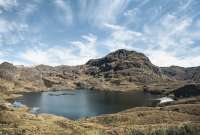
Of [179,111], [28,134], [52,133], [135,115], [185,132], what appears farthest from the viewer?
[179,111]

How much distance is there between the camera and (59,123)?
8325 cm

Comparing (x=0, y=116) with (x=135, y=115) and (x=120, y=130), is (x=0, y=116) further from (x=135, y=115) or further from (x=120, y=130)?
(x=135, y=115)

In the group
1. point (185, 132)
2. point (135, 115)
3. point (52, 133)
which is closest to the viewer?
point (185, 132)

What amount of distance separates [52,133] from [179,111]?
65.7 metres

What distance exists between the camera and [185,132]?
33.9 meters

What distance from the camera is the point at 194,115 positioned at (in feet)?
358

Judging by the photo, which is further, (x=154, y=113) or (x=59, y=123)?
(x=154, y=113)

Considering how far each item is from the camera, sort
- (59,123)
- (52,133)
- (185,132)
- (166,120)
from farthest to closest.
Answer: (166,120) → (59,123) → (52,133) → (185,132)

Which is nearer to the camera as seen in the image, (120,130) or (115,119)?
(120,130)

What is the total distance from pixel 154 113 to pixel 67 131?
46503 millimetres

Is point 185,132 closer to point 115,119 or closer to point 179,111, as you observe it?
point 115,119

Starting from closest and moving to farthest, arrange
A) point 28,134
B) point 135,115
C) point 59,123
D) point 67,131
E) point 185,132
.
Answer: point 185,132 → point 28,134 → point 67,131 → point 59,123 → point 135,115

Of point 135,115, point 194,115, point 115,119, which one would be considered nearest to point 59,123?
point 115,119

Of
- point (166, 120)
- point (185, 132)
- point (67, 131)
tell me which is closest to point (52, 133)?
point (67, 131)
